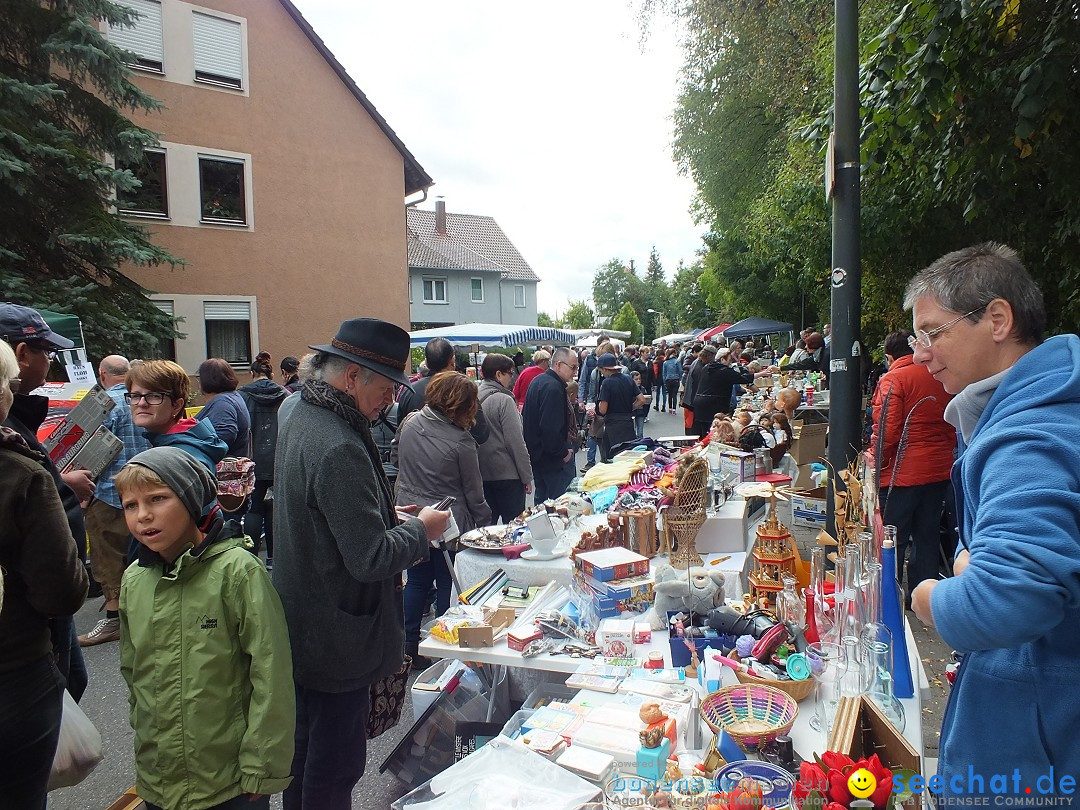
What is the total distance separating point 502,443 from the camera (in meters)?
5.12

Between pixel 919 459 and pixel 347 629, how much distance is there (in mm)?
3843

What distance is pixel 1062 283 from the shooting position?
4.93m

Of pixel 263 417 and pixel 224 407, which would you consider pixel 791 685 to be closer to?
pixel 224 407

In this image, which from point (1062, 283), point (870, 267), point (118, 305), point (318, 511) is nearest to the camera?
point (318, 511)

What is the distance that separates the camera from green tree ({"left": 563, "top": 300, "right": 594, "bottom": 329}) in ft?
243

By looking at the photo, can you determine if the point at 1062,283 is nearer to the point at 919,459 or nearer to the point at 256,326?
the point at 919,459

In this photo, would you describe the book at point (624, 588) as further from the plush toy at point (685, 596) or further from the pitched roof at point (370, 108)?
the pitched roof at point (370, 108)

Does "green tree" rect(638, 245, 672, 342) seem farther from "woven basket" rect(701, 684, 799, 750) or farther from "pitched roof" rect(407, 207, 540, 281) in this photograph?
"woven basket" rect(701, 684, 799, 750)

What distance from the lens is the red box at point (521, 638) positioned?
259cm

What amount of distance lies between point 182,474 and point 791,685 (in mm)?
1995

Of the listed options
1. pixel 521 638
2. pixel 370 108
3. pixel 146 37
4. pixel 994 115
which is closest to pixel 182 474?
pixel 521 638

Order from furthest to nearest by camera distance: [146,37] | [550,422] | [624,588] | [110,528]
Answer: [146,37] < [550,422] < [110,528] < [624,588]

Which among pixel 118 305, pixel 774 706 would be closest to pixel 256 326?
pixel 118 305

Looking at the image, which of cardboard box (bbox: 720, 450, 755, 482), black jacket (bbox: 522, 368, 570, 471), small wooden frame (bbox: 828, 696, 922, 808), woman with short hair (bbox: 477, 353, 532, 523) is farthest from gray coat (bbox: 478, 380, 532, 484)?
small wooden frame (bbox: 828, 696, 922, 808)
